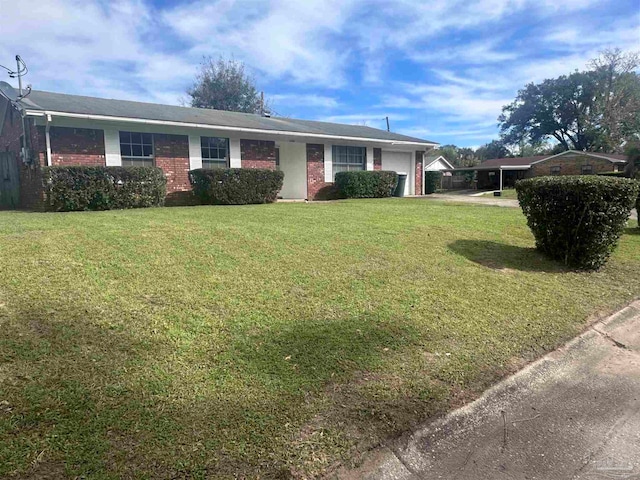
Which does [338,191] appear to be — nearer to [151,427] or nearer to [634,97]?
[151,427]

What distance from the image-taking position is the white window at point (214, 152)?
14.8m

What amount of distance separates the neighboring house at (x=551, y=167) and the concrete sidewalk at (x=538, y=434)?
114ft

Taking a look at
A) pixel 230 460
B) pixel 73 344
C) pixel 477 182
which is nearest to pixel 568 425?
pixel 230 460

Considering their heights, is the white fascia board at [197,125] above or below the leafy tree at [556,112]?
below

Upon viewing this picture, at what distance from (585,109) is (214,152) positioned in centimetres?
4952

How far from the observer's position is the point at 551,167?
3866 cm

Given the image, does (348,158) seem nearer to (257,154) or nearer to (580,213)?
(257,154)

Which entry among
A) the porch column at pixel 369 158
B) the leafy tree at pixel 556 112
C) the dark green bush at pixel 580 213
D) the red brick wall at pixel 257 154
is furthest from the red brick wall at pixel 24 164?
the leafy tree at pixel 556 112

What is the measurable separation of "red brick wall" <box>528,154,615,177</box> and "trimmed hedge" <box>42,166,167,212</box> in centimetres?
3546

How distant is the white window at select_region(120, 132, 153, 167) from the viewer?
43.1 ft

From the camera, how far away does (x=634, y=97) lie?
45469mm

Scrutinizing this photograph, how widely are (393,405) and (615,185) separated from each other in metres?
5.26

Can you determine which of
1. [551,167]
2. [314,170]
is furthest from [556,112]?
[314,170]

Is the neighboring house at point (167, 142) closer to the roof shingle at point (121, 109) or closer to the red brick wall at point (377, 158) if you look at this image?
the roof shingle at point (121, 109)
